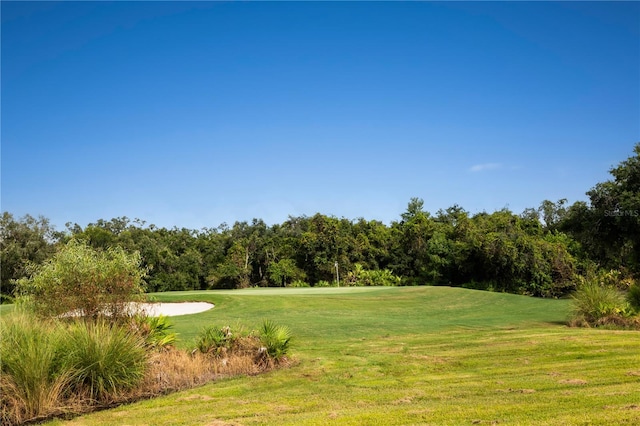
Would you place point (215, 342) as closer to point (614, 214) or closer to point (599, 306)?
point (599, 306)

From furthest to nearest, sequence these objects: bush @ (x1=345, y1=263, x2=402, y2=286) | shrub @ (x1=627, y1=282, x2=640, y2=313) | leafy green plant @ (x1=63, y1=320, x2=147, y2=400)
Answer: bush @ (x1=345, y1=263, x2=402, y2=286) → shrub @ (x1=627, y1=282, x2=640, y2=313) → leafy green plant @ (x1=63, y1=320, x2=147, y2=400)

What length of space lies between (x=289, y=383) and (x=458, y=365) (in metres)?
3.58

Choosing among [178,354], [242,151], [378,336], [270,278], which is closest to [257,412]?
[178,354]

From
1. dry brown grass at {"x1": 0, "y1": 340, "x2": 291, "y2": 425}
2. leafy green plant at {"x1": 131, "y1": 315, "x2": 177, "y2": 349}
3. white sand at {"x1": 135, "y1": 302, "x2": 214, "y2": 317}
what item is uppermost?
leafy green plant at {"x1": 131, "y1": 315, "x2": 177, "y2": 349}

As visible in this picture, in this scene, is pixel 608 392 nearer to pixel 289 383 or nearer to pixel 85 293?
pixel 289 383

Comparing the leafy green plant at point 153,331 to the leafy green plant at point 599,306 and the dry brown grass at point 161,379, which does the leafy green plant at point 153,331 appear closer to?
the dry brown grass at point 161,379

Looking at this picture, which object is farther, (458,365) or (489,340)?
(489,340)

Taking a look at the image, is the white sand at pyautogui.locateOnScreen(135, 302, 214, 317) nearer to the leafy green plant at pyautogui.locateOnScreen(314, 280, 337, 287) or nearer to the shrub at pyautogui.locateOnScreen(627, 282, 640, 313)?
the shrub at pyautogui.locateOnScreen(627, 282, 640, 313)

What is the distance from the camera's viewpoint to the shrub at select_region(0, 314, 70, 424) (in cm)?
725

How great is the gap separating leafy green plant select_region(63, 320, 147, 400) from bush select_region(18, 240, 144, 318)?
2.97m

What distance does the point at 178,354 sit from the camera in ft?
33.3

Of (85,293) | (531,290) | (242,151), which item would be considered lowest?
(531,290)

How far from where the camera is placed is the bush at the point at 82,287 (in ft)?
37.2

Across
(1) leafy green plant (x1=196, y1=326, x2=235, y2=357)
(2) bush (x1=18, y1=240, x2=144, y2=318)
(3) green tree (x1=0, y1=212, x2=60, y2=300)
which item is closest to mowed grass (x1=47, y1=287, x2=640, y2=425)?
(1) leafy green plant (x1=196, y1=326, x2=235, y2=357)
